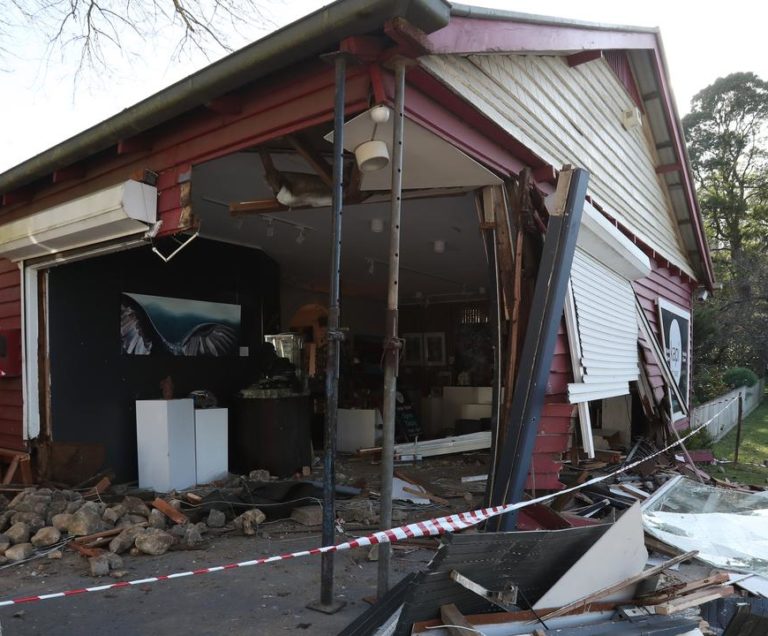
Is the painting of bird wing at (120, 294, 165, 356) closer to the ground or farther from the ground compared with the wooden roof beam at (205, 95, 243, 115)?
closer to the ground

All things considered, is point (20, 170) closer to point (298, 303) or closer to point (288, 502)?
point (288, 502)

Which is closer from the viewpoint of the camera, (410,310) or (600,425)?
(600,425)

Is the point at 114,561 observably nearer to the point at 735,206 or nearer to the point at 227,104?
the point at 227,104

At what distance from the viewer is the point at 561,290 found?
4602mm

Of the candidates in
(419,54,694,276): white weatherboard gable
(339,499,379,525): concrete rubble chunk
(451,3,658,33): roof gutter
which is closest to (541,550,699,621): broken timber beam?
(339,499,379,525): concrete rubble chunk

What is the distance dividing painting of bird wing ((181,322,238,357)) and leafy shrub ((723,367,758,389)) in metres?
19.5

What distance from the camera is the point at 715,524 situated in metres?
5.02

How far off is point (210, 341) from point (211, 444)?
5.07 ft

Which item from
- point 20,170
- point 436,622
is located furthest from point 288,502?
point 20,170

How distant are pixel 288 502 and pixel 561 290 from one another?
120 inches

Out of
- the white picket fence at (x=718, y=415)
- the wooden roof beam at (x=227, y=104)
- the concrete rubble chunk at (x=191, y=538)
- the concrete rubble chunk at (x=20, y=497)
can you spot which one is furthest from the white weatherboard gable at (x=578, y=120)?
the concrete rubble chunk at (x=20, y=497)

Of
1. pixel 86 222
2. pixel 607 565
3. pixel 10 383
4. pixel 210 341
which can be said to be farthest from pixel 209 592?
pixel 210 341

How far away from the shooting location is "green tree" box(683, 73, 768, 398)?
2405cm

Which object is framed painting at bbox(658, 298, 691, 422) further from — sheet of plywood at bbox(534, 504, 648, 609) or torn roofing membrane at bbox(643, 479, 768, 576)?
sheet of plywood at bbox(534, 504, 648, 609)
